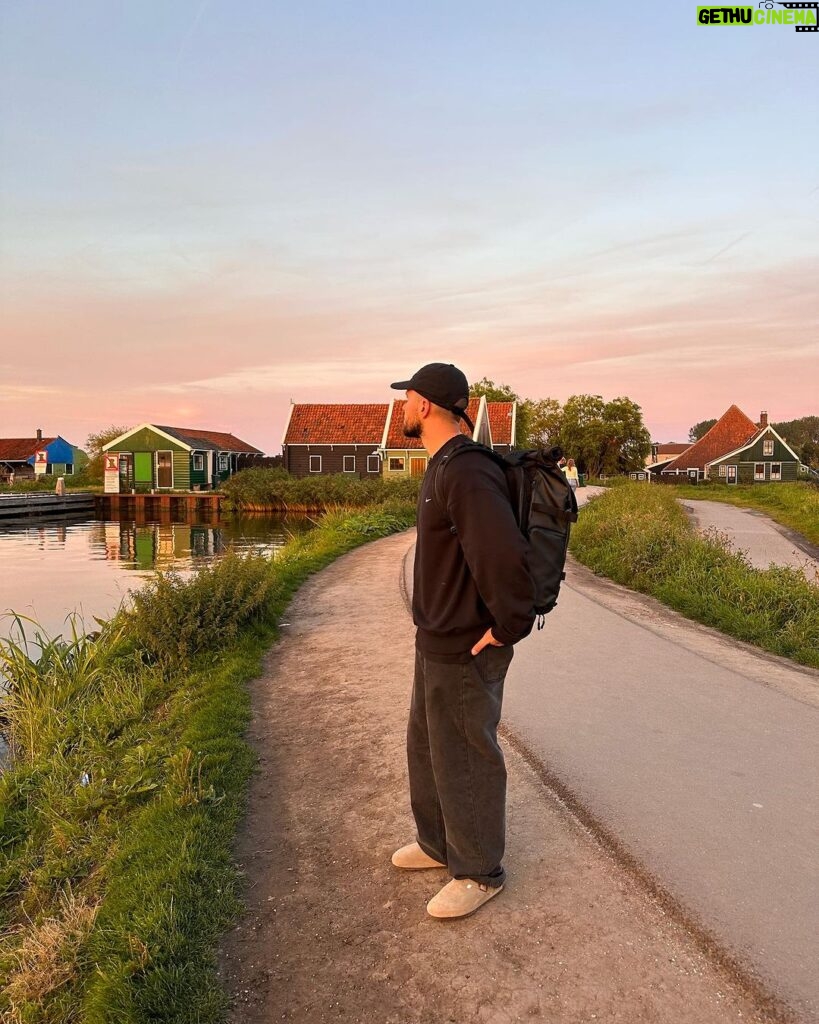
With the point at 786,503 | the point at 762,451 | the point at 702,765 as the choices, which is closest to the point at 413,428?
the point at 702,765

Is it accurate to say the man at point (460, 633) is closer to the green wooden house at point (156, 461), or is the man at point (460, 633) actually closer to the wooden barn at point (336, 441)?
the wooden barn at point (336, 441)

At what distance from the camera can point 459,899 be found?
124 inches

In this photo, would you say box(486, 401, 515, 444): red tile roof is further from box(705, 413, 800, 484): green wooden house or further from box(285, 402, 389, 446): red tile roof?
box(705, 413, 800, 484): green wooden house

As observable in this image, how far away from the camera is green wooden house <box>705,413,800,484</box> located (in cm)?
6112

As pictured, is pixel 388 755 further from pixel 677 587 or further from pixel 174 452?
pixel 174 452

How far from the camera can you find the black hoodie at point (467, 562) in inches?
112

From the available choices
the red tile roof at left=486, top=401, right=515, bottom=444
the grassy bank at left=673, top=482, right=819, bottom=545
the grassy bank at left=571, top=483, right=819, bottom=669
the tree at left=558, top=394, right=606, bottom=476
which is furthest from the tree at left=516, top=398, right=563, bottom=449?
the grassy bank at left=571, top=483, right=819, bottom=669

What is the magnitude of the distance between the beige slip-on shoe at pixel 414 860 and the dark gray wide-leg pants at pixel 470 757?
25 centimetres

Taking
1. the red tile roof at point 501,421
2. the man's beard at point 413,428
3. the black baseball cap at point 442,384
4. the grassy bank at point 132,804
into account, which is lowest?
the grassy bank at point 132,804

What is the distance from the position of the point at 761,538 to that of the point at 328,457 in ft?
129

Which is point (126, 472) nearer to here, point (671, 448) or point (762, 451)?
point (762, 451)

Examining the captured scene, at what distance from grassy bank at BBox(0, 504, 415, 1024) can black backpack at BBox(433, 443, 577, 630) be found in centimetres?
191

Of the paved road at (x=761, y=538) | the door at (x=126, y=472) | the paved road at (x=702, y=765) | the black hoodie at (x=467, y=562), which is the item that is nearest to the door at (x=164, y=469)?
the door at (x=126, y=472)

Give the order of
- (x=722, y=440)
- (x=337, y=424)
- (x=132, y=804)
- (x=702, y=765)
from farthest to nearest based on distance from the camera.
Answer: (x=722, y=440), (x=337, y=424), (x=132, y=804), (x=702, y=765)
